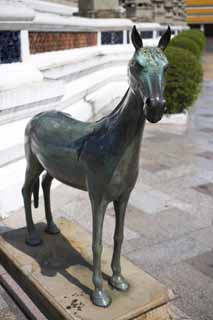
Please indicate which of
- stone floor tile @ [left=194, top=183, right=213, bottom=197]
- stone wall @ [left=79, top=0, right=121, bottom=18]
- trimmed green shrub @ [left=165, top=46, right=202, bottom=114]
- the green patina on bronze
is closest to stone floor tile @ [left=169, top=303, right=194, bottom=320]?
the green patina on bronze

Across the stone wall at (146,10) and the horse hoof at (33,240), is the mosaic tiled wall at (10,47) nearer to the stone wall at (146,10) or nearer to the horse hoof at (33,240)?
the horse hoof at (33,240)

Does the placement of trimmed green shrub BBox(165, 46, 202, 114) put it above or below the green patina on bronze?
below

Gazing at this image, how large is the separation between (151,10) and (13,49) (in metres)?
13.0

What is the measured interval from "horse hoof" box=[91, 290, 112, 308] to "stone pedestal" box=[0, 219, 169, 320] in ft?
0.10

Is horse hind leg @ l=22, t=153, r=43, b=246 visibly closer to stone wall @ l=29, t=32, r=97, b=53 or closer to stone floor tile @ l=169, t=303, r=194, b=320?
stone floor tile @ l=169, t=303, r=194, b=320

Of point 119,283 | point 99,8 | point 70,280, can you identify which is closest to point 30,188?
point 70,280

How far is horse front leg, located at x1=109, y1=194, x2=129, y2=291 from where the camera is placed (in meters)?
2.76

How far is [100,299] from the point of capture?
2695mm

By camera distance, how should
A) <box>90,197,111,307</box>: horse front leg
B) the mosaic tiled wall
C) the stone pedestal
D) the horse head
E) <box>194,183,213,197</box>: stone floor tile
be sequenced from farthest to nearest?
1. <box>194,183,213,197</box>: stone floor tile
2. the mosaic tiled wall
3. the stone pedestal
4. <box>90,197,111,307</box>: horse front leg
5. the horse head

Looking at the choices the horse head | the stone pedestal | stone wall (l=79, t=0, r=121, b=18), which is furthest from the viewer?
stone wall (l=79, t=0, r=121, b=18)

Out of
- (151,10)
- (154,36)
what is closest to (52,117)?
(154,36)

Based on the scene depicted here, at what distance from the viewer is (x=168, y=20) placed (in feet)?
64.2

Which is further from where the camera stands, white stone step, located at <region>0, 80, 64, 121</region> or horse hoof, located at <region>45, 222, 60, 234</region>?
white stone step, located at <region>0, 80, 64, 121</region>

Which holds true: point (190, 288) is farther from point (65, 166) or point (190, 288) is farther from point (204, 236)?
point (65, 166)
